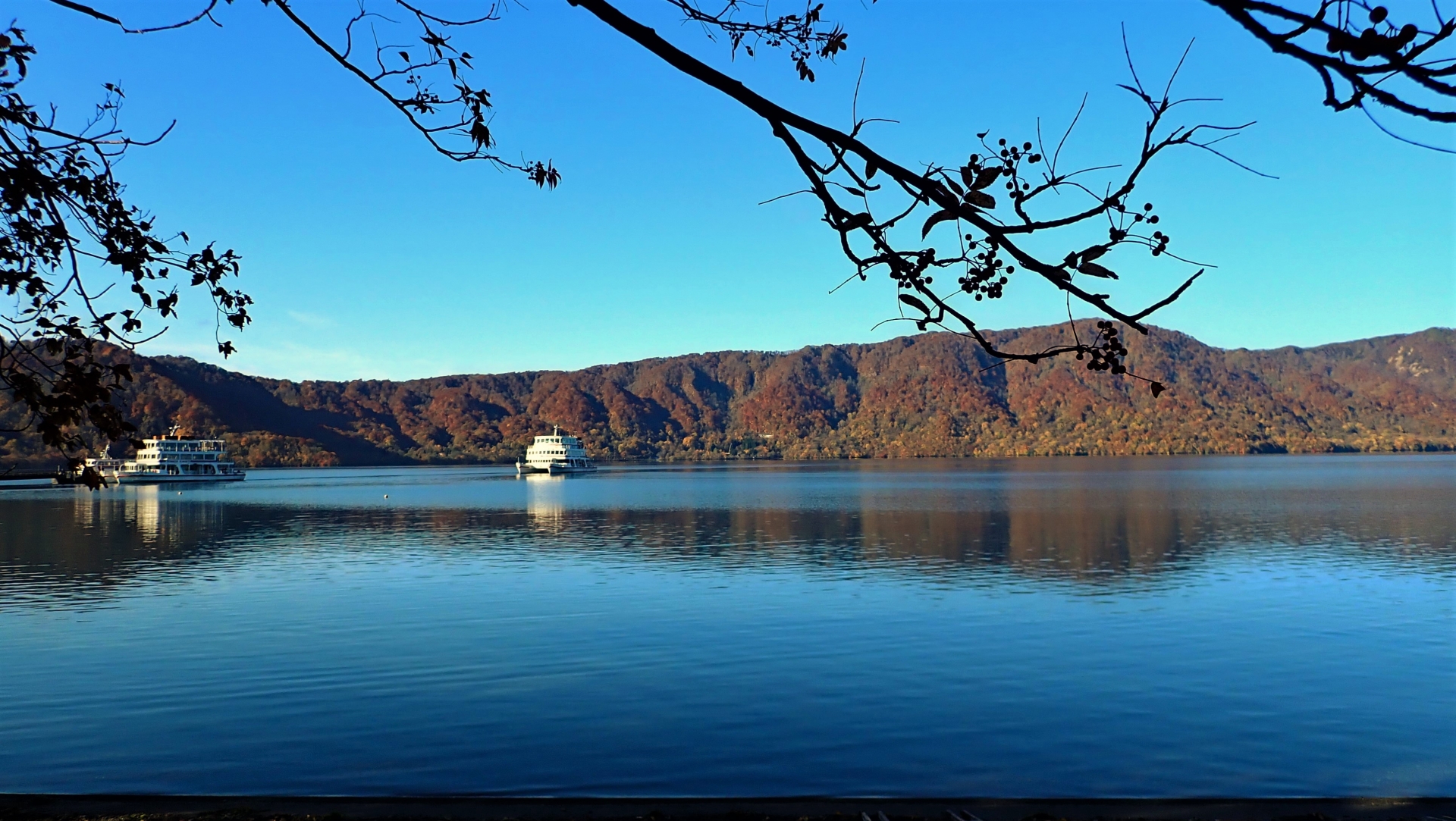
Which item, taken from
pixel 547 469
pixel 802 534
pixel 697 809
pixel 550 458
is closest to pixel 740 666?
pixel 697 809

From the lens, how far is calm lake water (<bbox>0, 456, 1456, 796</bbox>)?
14609mm

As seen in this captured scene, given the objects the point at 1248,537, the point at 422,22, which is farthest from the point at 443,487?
the point at 422,22

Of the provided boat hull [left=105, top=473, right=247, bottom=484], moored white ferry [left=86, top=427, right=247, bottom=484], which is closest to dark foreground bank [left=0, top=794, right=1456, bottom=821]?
moored white ferry [left=86, top=427, right=247, bottom=484]

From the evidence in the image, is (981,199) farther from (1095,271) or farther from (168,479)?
(168,479)

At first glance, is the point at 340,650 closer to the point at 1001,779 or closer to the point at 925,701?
the point at 925,701

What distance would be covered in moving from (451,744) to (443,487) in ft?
436

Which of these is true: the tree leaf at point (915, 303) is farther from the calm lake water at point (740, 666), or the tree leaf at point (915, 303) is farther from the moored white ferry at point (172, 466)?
the moored white ferry at point (172, 466)

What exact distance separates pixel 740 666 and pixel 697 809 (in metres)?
10.3

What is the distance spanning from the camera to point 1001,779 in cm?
1407

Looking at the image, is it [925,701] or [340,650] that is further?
[340,650]

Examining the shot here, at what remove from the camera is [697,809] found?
38.6 feet

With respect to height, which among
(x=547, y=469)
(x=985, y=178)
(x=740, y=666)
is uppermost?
(x=985, y=178)

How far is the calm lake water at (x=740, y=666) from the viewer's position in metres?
14.6

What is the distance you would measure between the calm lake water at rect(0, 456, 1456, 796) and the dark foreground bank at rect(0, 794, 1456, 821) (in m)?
1.11
